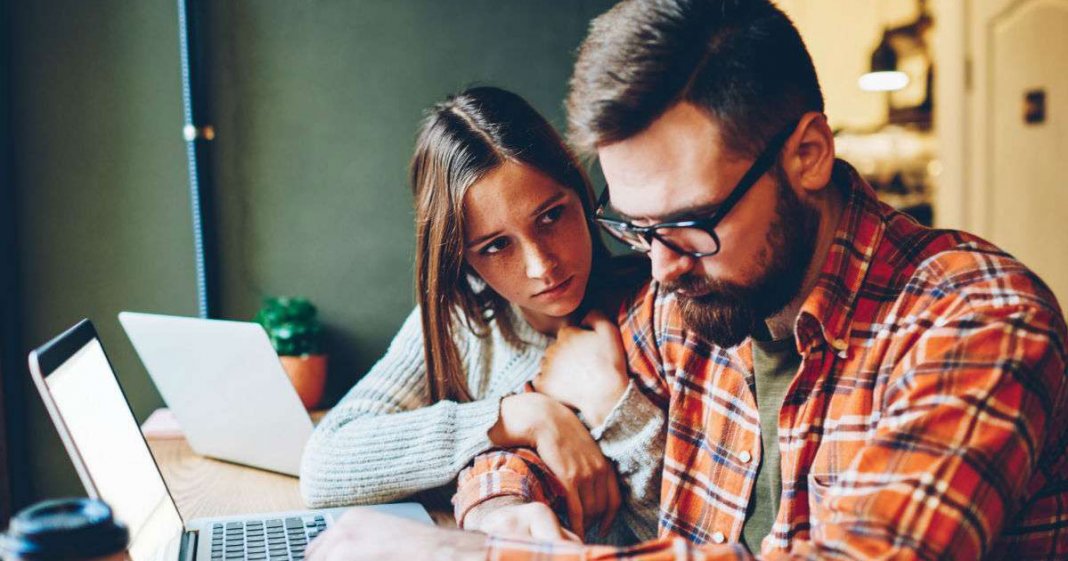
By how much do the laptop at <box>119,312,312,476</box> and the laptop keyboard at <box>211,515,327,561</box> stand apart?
25 centimetres

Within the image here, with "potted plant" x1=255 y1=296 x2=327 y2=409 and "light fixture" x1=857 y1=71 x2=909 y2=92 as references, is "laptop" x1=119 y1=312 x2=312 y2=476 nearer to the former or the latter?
"potted plant" x1=255 y1=296 x2=327 y2=409

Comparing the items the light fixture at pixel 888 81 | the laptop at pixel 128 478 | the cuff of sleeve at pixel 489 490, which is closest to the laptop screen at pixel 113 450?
the laptop at pixel 128 478

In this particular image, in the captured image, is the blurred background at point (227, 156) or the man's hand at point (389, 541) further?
the blurred background at point (227, 156)

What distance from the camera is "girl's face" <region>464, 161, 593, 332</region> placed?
4.42 ft

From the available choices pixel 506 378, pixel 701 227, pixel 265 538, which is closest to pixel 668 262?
pixel 701 227

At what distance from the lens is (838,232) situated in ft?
3.61

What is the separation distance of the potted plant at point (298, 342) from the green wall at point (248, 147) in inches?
5.6

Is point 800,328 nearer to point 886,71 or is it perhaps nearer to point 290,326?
point 290,326

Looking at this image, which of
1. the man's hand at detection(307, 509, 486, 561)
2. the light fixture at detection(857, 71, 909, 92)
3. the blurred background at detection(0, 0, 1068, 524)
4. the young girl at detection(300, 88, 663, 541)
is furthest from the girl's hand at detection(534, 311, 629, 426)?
the light fixture at detection(857, 71, 909, 92)

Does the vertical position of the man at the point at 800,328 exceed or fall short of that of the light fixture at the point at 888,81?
it falls short

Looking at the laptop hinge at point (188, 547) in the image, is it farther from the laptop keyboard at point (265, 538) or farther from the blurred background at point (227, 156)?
the blurred background at point (227, 156)

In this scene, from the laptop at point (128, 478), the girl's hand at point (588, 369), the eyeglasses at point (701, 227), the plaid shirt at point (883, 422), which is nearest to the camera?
the plaid shirt at point (883, 422)

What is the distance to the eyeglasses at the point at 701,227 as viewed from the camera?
1043 millimetres

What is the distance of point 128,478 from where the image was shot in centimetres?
107
